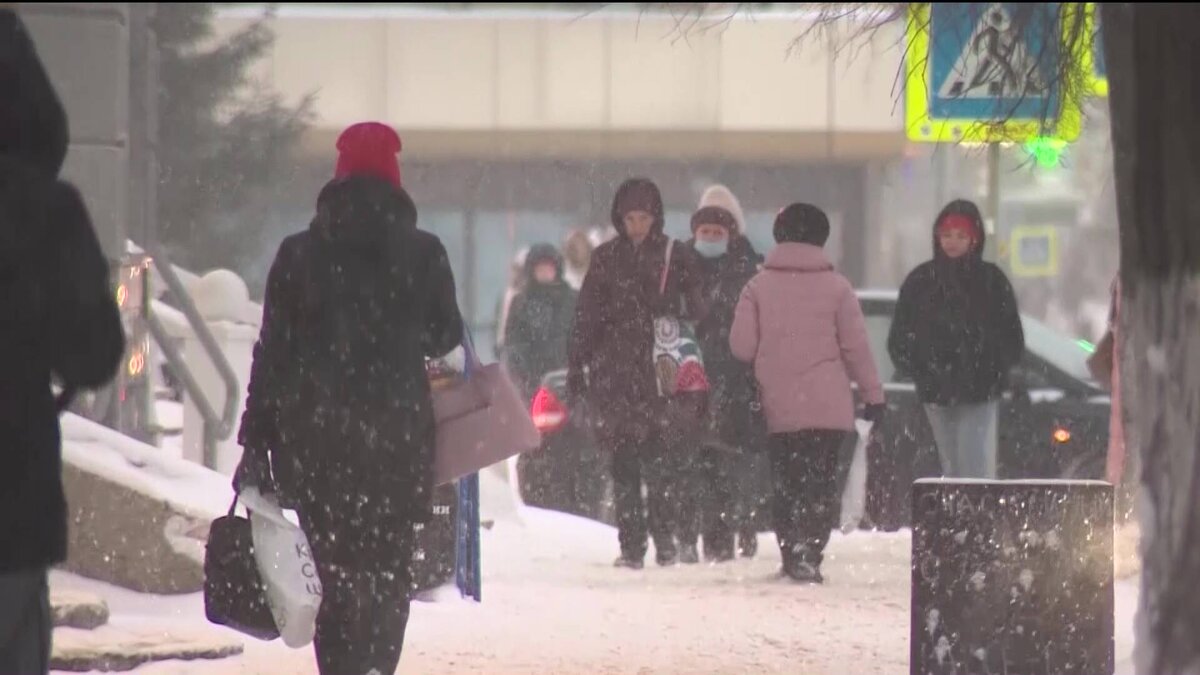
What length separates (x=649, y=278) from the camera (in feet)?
37.0

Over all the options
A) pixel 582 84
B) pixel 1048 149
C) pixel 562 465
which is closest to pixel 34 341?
pixel 1048 149

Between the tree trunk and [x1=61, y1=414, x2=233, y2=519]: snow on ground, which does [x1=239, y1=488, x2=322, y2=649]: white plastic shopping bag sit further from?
[x1=61, y1=414, x2=233, y2=519]: snow on ground

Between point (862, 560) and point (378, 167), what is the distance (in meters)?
6.16

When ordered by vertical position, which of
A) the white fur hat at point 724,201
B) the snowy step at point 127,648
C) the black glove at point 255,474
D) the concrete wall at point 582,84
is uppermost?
the concrete wall at point 582,84

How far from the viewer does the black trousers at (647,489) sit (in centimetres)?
1131

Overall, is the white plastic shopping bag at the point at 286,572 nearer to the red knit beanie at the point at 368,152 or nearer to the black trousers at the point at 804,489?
the red knit beanie at the point at 368,152

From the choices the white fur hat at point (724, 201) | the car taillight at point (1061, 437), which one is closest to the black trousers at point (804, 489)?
the white fur hat at point (724, 201)

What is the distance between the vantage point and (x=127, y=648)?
8148 mm

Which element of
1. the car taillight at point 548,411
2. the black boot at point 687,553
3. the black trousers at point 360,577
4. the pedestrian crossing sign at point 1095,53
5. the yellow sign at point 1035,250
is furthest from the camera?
the yellow sign at point 1035,250

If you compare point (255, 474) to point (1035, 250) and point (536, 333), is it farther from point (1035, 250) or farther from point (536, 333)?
point (1035, 250)

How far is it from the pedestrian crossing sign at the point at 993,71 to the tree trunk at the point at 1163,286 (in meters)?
0.87

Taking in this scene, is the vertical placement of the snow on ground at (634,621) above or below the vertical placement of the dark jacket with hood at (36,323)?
below

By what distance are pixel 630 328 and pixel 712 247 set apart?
2.46 ft

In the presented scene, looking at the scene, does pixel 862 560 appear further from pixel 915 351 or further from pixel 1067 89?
pixel 1067 89
